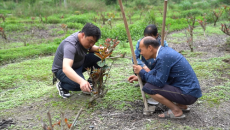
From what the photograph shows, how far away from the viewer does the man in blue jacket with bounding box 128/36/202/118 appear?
2504mm

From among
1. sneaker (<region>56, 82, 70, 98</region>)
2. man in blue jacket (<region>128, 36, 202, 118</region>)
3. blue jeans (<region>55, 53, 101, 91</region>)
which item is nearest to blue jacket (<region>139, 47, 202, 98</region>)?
man in blue jacket (<region>128, 36, 202, 118</region>)

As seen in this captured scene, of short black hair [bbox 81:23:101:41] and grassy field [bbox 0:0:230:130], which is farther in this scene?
short black hair [bbox 81:23:101:41]

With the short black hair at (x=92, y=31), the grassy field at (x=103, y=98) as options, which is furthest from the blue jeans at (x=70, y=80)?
the short black hair at (x=92, y=31)

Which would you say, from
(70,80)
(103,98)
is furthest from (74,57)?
(103,98)

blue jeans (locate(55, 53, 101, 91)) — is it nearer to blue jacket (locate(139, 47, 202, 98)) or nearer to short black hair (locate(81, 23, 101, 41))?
short black hair (locate(81, 23, 101, 41))

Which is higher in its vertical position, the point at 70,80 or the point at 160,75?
the point at 160,75

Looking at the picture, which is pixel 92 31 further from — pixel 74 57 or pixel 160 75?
pixel 160 75

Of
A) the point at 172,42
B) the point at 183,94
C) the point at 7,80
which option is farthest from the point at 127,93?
the point at 172,42

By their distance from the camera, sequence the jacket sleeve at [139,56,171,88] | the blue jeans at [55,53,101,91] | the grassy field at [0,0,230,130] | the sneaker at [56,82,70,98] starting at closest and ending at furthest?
1. the jacket sleeve at [139,56,171,88]
2. the grassy field at [0,0,230,130]
3. the blue jeans at [55,53,101,91]
4. the sneaker at [56,82,70,98]

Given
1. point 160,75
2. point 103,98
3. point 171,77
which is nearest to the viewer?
point 160,75

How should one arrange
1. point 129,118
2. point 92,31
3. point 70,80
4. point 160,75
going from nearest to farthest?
point 160,75, point 129,118, point 92,31, point 70,80

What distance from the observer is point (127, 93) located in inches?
138

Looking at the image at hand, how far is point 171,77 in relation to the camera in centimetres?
263

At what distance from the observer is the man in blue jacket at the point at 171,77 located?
2.50 metres
